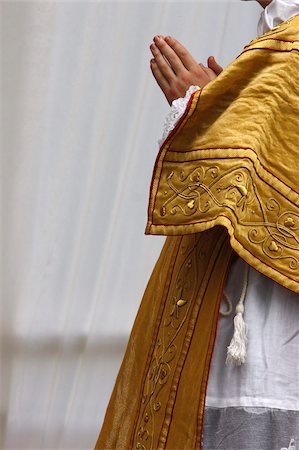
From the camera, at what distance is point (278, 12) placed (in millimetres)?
1257

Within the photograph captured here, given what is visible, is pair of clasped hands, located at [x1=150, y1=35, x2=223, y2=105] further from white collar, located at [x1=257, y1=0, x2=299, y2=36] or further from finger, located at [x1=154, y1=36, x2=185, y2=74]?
white collar, located at [x1=257, y1=0, x2=299, y2=36]

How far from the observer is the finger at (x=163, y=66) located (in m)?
1.29

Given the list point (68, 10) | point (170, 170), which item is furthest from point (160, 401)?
point (68, 10)

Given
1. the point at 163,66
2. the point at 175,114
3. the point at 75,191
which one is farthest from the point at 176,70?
the point at 75,191

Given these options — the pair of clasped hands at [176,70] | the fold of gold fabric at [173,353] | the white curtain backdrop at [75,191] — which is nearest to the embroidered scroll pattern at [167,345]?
the fold of gold fabric at [173,353]

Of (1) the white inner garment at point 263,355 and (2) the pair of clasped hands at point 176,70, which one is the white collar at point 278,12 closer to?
(2) the pair of clasped hands at point 176,70

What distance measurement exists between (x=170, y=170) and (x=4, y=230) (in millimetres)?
1226

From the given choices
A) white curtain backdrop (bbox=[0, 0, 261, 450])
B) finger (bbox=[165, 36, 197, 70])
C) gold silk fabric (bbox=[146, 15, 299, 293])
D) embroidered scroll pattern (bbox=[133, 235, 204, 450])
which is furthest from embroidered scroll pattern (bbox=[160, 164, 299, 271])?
white curtain backdrop (bbox=[0, 0, 261, 450])

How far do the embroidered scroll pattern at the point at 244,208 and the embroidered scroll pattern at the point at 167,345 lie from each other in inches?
4.3

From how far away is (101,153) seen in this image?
235 cm

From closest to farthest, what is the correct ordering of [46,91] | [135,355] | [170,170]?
[170,170] → [135,355] → [46,91]

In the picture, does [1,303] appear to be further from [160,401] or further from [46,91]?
[160,401]

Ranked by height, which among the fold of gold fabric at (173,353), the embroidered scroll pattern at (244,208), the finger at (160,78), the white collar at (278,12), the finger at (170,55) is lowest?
the fold of gold fabric at (173,353)

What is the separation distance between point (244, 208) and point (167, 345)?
24 cm
